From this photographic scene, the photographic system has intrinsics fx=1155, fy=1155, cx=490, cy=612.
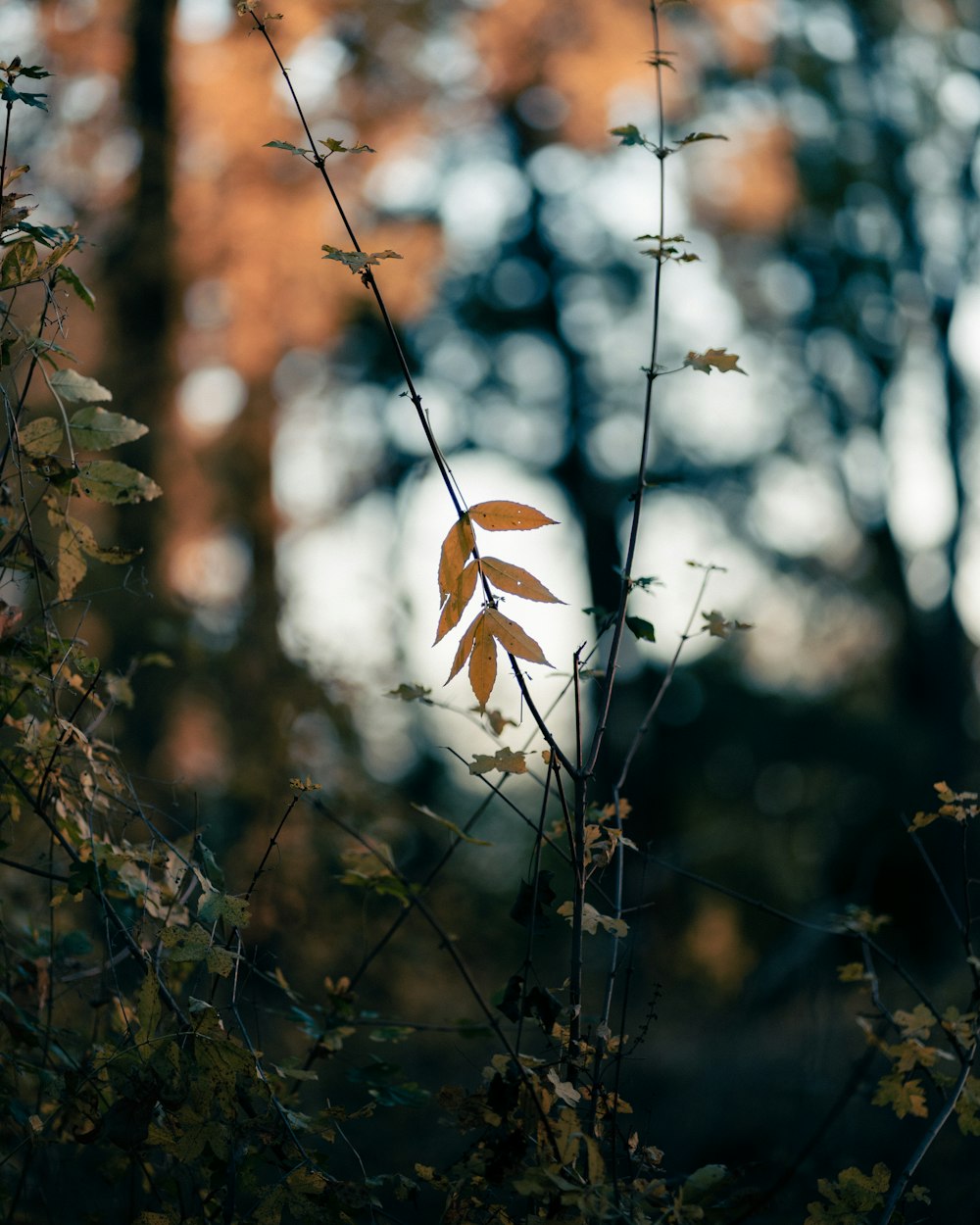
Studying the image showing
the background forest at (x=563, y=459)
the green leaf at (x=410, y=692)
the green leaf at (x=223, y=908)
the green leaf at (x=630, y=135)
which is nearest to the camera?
the green leaf at (x=223, y=908)

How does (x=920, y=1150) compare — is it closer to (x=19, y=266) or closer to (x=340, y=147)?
(x=340, y=147)

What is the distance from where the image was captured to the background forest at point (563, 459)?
6.19m

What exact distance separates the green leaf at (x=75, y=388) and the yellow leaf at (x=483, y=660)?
717mm

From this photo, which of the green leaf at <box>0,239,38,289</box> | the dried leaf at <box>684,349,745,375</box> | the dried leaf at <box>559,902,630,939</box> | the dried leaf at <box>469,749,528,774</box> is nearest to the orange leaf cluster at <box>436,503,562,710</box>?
the dried leaf at <box>469,749,528,774</box>

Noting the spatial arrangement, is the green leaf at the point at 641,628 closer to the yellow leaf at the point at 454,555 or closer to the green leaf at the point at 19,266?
the yellow leaf at the point at 454,555

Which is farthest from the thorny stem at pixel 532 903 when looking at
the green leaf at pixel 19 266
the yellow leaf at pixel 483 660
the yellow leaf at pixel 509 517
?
the green leaf at pixel 19 266

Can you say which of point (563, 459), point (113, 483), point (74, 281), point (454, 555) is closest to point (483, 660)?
point (454, 555)

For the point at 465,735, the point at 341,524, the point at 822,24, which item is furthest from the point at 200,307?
the point at 822,24

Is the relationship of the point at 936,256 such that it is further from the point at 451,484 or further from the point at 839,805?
the point at 451,484

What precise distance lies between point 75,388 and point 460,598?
2.49 ft

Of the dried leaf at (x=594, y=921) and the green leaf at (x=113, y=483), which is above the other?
the green leaf at (x=113, y=483)

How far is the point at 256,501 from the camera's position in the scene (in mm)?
8977

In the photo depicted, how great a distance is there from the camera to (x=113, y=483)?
1.73 m

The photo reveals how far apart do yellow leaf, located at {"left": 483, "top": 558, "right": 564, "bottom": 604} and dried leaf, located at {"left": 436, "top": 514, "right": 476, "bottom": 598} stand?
0.11ft
